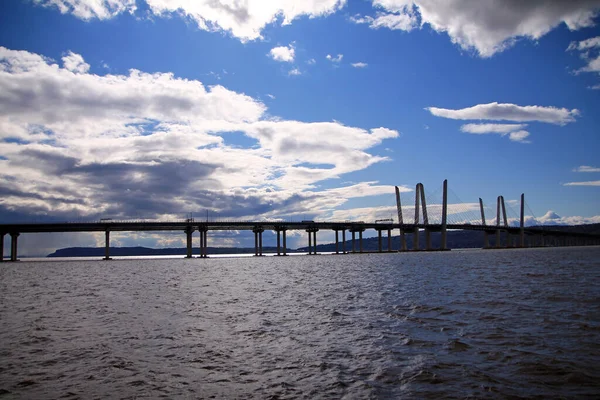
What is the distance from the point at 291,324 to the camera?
67.2ft

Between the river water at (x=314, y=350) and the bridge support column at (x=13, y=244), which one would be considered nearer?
the river water at (x=314, y=350)

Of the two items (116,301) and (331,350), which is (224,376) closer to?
(331,350)

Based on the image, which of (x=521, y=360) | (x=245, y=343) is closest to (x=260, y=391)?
(x=245, y=343)

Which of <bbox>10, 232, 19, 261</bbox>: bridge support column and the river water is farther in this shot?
<bbox>10, 232, 19, 261</bbox>: bridge support column

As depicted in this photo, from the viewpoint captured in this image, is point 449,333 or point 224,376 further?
point 449,333

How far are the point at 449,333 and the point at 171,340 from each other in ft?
35.0

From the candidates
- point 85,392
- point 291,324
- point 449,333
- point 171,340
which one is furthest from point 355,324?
point 85,392

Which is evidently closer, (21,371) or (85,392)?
(85,392)

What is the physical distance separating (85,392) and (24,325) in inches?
538

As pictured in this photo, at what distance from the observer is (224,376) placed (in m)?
12.3

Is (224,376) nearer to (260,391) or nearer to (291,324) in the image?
(260,391)

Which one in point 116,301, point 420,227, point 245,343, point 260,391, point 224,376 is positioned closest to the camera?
point 260,391

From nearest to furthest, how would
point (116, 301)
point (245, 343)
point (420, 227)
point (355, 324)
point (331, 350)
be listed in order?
point (331, 350) → point (245, 343) → point (355, 324) → point (116, 301) → point (420, 227)

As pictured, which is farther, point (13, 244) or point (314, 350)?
point (13, 244)
